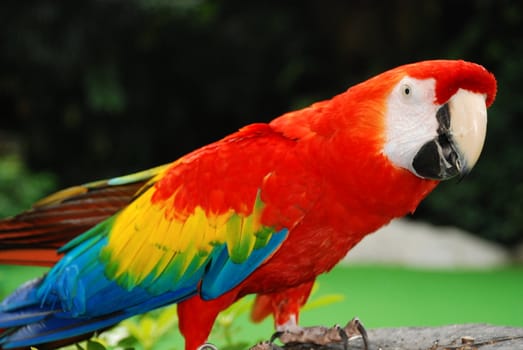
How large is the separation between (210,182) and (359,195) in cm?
31

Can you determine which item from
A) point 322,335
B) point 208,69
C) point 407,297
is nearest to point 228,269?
point 322,335

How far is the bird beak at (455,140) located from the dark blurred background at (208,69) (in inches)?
173

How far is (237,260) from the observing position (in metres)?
1.39

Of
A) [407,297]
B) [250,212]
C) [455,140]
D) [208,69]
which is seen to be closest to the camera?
[455,140]

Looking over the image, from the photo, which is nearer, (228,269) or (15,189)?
(228,269)

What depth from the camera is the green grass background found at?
10.4 ft

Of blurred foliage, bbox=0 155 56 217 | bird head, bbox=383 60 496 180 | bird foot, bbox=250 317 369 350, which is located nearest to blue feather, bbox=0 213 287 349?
bird foot, bbox=250 317 369 350

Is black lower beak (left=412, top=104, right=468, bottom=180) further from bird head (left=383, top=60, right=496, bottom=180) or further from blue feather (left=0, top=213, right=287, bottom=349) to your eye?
blue feather (left=0, top=213, right=287, bottom=349)

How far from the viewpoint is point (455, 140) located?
1244 mm

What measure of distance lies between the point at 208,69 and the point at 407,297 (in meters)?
4.07

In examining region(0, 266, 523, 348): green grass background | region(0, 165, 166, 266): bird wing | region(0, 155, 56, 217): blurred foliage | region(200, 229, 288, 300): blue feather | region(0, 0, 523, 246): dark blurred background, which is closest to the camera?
region(200, 229, 288, 300): blue feather

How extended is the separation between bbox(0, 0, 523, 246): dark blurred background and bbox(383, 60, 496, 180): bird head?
439 cm

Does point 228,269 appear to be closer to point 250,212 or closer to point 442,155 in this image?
point 250,212

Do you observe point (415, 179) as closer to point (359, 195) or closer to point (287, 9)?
point (359, 195)
